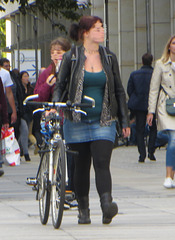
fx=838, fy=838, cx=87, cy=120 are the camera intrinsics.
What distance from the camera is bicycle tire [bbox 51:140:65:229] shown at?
21.9ft

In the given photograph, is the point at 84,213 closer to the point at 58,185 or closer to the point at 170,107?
the point at 58,185

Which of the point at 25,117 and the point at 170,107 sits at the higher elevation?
the point at 170,107

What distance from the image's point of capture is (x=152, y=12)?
1246 inches

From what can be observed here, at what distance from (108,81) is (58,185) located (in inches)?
38.8

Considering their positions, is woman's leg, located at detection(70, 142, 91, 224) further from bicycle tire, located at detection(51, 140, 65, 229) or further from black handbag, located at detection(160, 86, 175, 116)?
black handbag, located at detection(160, 86, 175, 116)

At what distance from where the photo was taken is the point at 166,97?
34.6 ft

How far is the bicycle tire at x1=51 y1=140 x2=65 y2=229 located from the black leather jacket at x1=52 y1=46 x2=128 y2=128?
1.65 feet

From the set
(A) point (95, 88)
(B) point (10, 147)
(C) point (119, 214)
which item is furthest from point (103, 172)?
(B) point (10, 147)

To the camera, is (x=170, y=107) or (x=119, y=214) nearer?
(x=119, y=214)

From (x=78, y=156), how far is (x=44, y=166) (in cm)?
31

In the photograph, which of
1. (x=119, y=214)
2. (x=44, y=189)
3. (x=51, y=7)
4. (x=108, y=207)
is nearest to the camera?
(x=108, y=207)

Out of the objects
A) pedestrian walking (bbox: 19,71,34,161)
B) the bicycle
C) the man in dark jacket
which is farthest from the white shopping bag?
the bicycle

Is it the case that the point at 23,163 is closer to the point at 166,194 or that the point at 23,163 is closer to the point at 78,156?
the point at 166,194

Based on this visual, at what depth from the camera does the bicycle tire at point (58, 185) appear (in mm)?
6660
